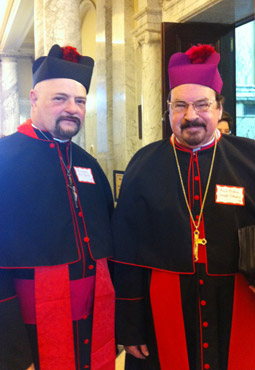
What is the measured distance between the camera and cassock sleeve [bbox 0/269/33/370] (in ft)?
6.08

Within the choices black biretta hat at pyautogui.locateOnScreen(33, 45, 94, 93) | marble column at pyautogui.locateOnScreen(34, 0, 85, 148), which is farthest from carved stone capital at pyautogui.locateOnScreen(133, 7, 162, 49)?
black biretta hat at pyautogui.locateOnScreen(33, 45, 94, 93)

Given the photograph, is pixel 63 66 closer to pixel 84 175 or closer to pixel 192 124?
pixel 84 175

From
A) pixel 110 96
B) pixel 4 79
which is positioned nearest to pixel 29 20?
pixel 4 79

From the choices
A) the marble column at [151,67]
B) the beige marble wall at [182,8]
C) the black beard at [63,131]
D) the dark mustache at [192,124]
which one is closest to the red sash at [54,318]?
the black beard at [63,131]

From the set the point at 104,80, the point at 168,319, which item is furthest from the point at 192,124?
the point at 104,80

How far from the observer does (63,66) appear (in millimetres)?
2141

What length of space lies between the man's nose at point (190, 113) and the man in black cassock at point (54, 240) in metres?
0.52

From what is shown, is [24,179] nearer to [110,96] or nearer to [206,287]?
[206,287]

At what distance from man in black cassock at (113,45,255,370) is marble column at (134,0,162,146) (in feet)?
10.3

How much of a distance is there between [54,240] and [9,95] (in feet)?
40.6

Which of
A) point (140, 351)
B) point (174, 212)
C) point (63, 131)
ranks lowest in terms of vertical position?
point (140, 351)

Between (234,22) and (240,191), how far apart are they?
11.4ft

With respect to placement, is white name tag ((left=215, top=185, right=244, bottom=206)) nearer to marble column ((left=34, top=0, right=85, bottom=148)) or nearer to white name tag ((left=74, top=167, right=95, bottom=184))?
white name tag ((left=74, top=167, right=95, bottom=184))

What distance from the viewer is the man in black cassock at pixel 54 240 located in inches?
76.2
